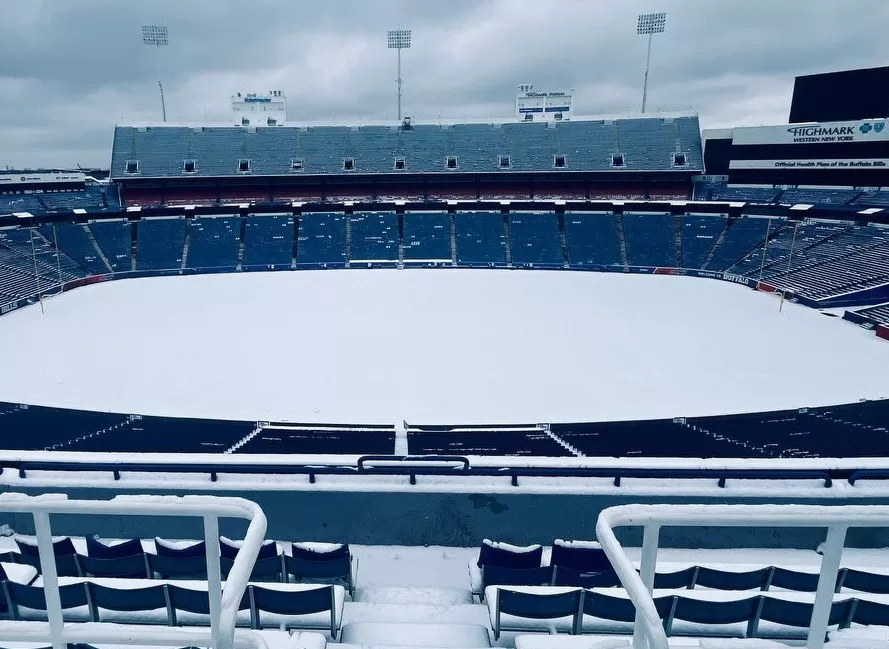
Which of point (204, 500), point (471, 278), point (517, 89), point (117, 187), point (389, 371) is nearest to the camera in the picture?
point (204, 500)

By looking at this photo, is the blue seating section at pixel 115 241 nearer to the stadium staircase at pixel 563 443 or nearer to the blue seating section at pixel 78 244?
the blue seating section at pixel 78 244

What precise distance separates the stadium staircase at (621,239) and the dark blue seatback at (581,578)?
35.1m

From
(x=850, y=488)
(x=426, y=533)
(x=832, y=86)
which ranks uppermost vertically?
(x=832, y=86)

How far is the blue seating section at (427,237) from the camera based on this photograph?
3966 centimetres

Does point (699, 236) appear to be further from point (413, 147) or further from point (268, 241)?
point (268, 241)

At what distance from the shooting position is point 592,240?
41.0m

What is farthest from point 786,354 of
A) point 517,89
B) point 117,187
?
point 517,89

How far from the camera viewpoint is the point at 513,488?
5773 mm

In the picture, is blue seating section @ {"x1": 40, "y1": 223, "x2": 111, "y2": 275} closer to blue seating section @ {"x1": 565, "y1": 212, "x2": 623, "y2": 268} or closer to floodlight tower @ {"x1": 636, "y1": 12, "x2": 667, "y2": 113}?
blue seating section @ {"x1": 565, "y1": 212, "x2": 623, "y2": 268}

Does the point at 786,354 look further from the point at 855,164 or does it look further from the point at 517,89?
the point at 517,89

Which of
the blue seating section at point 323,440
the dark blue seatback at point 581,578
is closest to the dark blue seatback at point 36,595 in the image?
the dark blue seatback at point 581,578

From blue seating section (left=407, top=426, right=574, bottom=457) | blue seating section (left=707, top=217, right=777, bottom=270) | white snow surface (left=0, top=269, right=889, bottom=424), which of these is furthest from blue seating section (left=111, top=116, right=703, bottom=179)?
blue seating section (left=407, top=426, right=574, bottom=457)

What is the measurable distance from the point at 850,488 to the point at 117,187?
2254 inches

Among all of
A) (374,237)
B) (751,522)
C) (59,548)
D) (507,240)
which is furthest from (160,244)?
(751,522)
